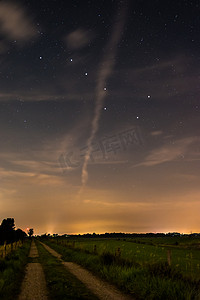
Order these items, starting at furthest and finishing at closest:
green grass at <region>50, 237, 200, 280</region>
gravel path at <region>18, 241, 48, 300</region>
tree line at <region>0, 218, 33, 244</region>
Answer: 1. tree line at <region>0, 218, 33, 244</region>
2. green grass at <region>50, 237, 200, 280</region>
3. gravel path at <region>18, 241, 48, 300</region>

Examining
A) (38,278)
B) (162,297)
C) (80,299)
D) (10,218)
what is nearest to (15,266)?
(38,278)

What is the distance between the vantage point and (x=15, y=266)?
17.1 m

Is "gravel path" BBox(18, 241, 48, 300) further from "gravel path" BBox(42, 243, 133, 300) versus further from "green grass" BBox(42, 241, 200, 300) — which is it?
"green grass" BBox(42, 241, 200, 300)

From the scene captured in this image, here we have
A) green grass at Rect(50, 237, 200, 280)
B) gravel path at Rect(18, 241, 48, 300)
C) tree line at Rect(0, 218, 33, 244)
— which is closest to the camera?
gravel path at Rect(18, 241, 48, 300)

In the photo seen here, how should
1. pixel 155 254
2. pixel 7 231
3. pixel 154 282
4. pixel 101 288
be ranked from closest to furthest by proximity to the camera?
1. pixel 154 282
2. pixel 101 288
3. pixel 155 254
4. pixel 7 231

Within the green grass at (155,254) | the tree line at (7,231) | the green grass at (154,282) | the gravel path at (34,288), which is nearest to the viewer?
the green grass at (154,282)

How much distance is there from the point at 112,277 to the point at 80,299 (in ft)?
14.5

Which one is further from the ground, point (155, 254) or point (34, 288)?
point (34, 288)

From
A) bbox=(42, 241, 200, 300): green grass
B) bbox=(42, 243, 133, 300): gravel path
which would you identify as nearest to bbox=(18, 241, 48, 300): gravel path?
bbox=(42, 243, 133, 300): gravel path

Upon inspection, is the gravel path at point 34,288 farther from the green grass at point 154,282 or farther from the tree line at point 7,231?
the tree line at point 7,231

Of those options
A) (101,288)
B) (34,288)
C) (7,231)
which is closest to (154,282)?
(101,288)

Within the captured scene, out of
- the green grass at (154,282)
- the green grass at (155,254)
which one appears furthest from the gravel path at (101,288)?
the green grass at (155,254)

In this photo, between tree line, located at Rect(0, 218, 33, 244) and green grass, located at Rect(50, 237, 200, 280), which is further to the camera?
tree line, located at Rect(0, 218, 33, 244)

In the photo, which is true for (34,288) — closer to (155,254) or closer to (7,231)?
(155,254)
